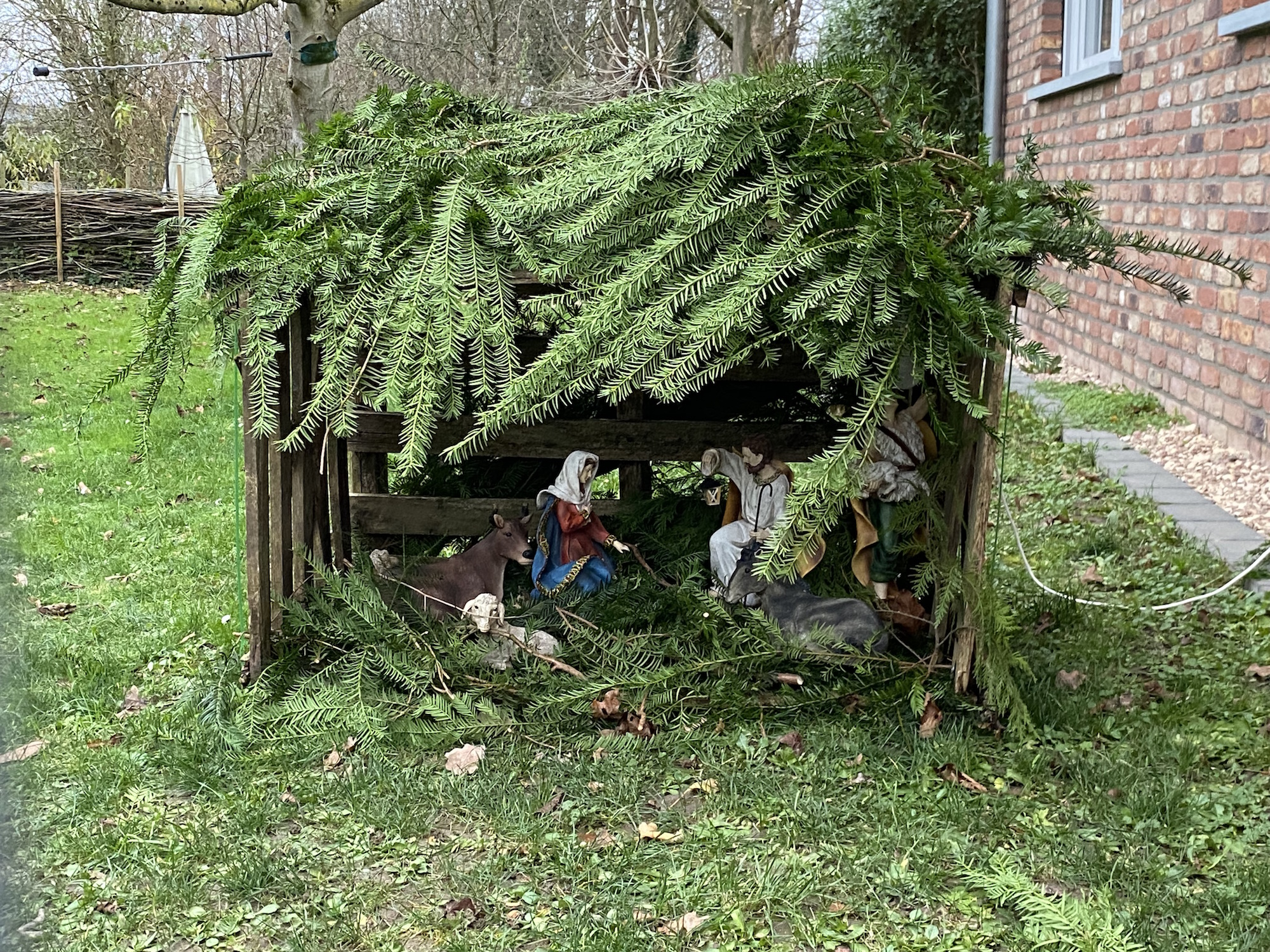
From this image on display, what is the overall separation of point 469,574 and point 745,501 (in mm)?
1084

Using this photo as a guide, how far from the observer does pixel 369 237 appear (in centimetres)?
386

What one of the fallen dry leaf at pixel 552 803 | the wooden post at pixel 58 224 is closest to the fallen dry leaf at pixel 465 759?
the fallen dry leaf at pixel 552 803

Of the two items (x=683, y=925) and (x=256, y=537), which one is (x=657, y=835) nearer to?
(x=683, y=925)

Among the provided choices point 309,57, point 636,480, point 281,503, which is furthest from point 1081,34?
point 281,503

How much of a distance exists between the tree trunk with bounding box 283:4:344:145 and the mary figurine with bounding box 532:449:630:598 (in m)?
5.13

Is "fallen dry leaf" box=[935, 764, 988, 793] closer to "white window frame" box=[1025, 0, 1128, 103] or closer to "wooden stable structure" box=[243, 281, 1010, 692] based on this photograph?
"wooden stable structure" box=[243, 281, 1010, 692]

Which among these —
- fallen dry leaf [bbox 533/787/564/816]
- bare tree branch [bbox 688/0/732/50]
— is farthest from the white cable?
bare tree branch [bbox 688/0/732/50]

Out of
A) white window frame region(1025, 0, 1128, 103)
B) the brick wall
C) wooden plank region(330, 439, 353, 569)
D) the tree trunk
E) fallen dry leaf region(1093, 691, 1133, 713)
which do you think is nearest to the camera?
fallen dry leaf region(1093, 691, 1133, 713)

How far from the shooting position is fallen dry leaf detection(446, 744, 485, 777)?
389 centimetres

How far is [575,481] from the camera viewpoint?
4.40 meters

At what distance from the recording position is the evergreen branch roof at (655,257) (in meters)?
3.36

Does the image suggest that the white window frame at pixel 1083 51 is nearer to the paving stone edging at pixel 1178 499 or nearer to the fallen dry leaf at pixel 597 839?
the paving stone edging at pixel 1178 499

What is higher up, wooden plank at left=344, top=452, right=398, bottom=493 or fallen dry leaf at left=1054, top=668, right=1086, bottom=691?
wooden plank at left=344, top=452, right=398, bottom=493

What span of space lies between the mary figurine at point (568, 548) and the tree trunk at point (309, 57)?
5.13m
